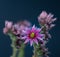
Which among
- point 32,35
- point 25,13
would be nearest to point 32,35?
point 32,35

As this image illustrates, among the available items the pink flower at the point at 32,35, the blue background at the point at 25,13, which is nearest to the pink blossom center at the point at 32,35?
the pink flower at the point at 32,35

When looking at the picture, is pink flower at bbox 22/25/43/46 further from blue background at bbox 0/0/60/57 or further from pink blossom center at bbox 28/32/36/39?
blue background at bbox 0/0/60/57

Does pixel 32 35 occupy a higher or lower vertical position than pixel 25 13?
lower

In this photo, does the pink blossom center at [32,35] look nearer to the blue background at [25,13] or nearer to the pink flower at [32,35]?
the pink flower at [32,35]

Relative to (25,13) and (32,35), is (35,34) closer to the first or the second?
(32,35)

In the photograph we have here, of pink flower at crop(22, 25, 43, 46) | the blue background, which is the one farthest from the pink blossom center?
the blue background

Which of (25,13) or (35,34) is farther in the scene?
(25,13)
